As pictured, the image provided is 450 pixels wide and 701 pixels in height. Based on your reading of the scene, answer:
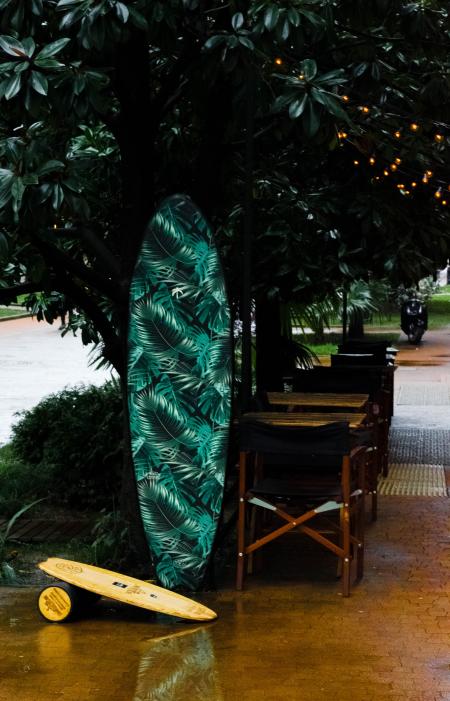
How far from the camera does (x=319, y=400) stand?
9516 mm

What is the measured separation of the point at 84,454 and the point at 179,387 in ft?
11.5

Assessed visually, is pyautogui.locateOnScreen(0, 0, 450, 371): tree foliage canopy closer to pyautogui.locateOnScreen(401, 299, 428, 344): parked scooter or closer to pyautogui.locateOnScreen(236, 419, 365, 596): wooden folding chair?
pyautogui.locateOnScreen(236, 419, 365, 596): wooden folding chair

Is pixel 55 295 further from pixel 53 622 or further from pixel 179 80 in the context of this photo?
pixel 53 622

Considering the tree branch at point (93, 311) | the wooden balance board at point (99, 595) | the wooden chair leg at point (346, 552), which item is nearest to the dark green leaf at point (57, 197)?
the tree branch at point (93, 311)

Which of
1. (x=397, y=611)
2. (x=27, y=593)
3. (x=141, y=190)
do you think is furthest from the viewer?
(x=141, y=190)

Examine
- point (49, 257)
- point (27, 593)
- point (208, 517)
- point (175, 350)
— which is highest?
point (49, 257)

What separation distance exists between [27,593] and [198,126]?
172 inches

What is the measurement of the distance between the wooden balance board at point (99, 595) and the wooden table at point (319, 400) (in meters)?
2.69

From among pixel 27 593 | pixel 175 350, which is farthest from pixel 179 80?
pixel 27 593

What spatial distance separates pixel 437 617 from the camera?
7.05m

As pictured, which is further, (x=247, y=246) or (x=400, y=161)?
(x=400, y=161)

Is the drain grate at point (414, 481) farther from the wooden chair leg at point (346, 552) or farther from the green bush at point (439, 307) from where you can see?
the green bush at point (439, 307)

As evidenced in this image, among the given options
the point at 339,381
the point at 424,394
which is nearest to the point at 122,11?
the point at 339,381

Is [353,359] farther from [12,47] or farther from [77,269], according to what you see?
[12,47]
